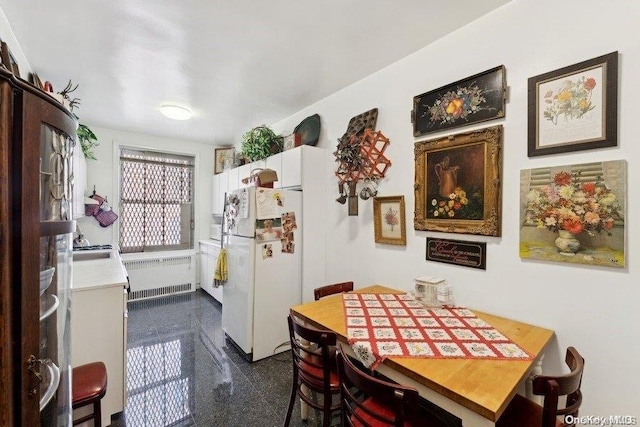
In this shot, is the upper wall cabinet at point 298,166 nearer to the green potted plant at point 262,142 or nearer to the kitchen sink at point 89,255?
the green potted plant at point 262,142

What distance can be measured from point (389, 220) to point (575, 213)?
1146 millimetres

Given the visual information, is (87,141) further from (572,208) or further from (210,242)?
(572,208)

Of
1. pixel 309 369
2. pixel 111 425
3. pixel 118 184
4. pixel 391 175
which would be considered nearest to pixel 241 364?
pixel 111 425

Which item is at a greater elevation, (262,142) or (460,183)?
(262,142)

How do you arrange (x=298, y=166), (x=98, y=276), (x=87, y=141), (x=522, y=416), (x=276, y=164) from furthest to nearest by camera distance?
1. (x=87, y=141)
2. (x=276, y=164)
3. (x=298, y=166)
4. (x=98, y=276)
5. (x=522, y=416)

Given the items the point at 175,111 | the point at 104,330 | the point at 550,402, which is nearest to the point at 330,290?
the point at 550,402

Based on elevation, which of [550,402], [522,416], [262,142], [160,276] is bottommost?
[160,276]

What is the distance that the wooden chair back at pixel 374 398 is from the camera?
3.15 feet

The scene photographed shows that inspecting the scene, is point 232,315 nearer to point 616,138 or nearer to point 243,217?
point 243,217

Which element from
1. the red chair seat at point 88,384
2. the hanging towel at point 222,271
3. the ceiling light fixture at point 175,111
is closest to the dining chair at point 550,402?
the red chair seat at point 88,384

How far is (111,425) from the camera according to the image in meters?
1.78

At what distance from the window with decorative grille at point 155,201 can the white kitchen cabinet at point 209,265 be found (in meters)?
0.37

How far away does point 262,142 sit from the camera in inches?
126

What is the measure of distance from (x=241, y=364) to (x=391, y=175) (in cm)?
212
